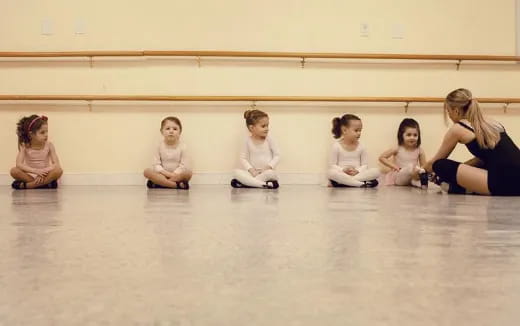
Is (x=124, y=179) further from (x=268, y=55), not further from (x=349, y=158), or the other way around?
(x=349, y=158)

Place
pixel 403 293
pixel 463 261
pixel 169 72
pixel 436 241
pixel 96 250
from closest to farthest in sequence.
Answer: pixel 403 293
pixel 463 261
pixel 96 250
pixel 436 241
pixel 169 72

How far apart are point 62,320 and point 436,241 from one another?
0.80 metres

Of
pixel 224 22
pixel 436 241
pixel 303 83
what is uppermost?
pixel 224 22

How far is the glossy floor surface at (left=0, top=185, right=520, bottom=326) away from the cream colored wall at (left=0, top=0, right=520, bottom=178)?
226 centimetres

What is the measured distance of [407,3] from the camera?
13.3ft

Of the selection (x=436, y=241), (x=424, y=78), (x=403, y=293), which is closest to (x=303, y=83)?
(x=424, y=78)

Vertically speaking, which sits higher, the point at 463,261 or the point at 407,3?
the point at 407,3

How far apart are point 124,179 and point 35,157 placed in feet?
1.78

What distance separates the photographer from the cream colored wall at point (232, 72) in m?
3.92

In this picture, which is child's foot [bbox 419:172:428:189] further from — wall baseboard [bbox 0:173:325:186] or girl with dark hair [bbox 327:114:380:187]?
wall baseboard [bbox 0:173:325:186]

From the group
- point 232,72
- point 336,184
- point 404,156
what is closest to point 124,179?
point 232,72

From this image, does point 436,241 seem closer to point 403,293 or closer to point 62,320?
point 403,293

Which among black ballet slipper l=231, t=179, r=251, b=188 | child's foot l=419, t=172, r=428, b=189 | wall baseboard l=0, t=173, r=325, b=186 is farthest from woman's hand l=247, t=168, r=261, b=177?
child's foot l=419, t=172, r=428, b=189

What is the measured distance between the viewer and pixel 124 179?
3900 mm
